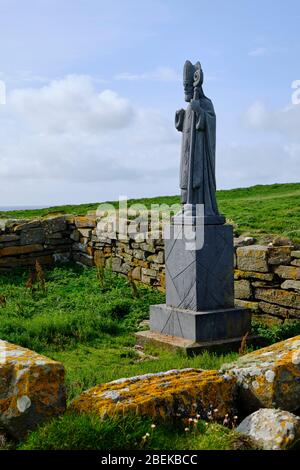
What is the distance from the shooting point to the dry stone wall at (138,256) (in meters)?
8.30

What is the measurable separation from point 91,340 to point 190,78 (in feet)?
12.1

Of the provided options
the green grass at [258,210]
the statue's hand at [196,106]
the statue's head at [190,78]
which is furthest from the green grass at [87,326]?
the statue's head at [190,78]

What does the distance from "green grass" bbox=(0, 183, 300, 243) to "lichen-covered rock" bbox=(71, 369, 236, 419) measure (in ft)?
17.2

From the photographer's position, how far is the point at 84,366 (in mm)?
6770

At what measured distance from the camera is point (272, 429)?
144 inches

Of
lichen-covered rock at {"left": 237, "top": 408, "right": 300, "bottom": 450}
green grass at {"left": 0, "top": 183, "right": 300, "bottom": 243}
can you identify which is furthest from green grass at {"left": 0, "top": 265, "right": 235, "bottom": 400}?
green grass at {"left": 0, "top": 183, "right": 300, "bottom": 243}

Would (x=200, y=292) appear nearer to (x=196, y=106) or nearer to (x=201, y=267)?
(x=201, y=267)

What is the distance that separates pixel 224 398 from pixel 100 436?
1016 millimetres

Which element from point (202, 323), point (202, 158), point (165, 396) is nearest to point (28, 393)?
point (165, 396)

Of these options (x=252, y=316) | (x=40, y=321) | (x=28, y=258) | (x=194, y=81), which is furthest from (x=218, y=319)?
(x=28, y=258)

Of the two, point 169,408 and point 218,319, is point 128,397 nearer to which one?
point 169,408

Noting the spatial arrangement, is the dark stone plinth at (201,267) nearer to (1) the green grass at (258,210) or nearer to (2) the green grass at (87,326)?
(2) the green grass at (87,326)

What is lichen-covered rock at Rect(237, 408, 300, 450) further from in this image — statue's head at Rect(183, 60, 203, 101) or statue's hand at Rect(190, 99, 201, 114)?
statue's head at Rect(183, 60, 203, 101)

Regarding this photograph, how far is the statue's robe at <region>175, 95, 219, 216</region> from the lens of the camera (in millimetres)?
7926
